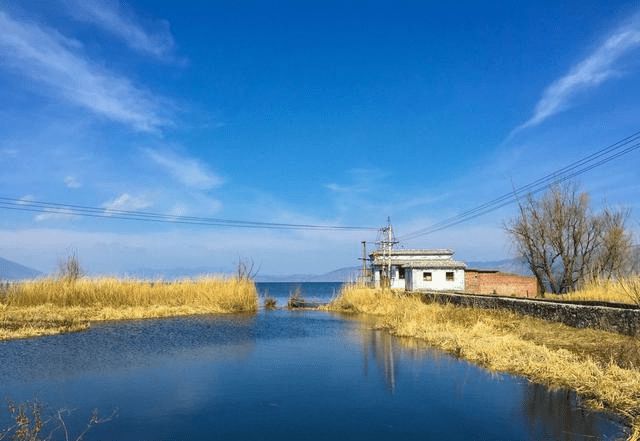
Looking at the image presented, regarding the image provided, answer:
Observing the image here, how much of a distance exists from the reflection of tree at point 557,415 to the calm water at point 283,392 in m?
0.02

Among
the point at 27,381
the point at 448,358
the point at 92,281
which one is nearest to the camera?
the point at 27,381

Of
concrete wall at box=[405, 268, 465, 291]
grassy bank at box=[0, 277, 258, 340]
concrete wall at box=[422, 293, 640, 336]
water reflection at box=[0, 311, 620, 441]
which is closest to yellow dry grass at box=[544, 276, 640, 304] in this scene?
concrete wall at box=[422, 293, 640, 336]

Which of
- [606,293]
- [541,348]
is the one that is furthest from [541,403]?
[606,293]

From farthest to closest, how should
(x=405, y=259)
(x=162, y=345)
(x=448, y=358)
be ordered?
(x=405, y=259)
(x=162, y=345)
(x=448, y=358)

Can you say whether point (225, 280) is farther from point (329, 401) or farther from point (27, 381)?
point (329, 401)

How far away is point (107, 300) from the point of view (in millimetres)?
27703

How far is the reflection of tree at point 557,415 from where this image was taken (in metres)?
7.27

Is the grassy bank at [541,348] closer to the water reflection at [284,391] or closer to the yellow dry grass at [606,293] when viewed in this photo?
the water reflection at [284,391]

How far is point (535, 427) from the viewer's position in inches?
300

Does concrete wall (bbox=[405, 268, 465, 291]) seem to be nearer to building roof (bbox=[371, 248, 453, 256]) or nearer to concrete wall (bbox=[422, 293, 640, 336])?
building roof (bbox=[371, 248, 453, 256])

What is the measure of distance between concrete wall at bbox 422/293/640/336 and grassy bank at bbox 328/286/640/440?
341 mm

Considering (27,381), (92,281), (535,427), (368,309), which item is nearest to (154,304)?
(92,281)

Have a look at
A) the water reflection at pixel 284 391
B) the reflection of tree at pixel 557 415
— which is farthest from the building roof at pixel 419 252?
the reflection of tree at pixel 557 415

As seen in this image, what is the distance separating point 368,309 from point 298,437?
23801 mm
